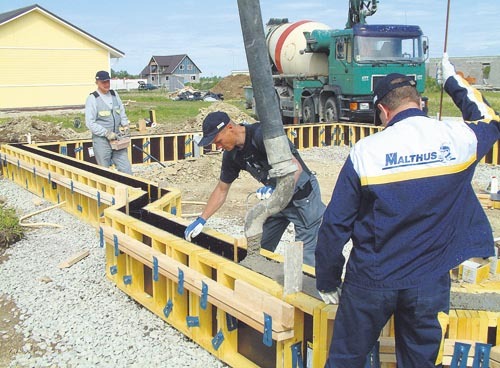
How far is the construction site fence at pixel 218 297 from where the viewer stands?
3.25 m

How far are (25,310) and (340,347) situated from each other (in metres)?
3.46

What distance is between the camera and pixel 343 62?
661 inches

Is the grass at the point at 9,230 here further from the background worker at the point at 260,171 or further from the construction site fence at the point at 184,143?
the construction site fence at the point at 184,143

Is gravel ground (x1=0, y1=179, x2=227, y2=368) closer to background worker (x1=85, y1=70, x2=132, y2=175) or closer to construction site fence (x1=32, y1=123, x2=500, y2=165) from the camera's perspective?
background worker (x1=85, y1=70, x2=132, y2=175)

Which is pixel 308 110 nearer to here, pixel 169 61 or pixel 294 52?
pixel 294 52

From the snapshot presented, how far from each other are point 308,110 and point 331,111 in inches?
63.9

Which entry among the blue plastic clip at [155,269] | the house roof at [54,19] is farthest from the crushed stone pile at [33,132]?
the house roof at [54,19]

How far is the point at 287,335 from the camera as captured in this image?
3.45 m

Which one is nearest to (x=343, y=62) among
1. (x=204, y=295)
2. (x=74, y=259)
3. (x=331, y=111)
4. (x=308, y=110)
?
(x=331, y=111)

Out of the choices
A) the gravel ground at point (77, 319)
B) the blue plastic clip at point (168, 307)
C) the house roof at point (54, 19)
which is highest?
the house roof at point (54, 19)

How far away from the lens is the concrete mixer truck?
16375 millimetres

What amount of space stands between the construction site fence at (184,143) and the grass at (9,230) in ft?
13.6

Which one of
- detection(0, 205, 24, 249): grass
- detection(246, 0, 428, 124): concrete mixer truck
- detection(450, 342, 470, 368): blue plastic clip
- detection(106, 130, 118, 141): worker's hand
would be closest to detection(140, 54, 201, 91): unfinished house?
detection(246, 0, 428, 124): concrete mixer truck

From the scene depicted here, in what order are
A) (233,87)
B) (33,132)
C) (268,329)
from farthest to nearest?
(233,87) → (33,132) → (268,329)
